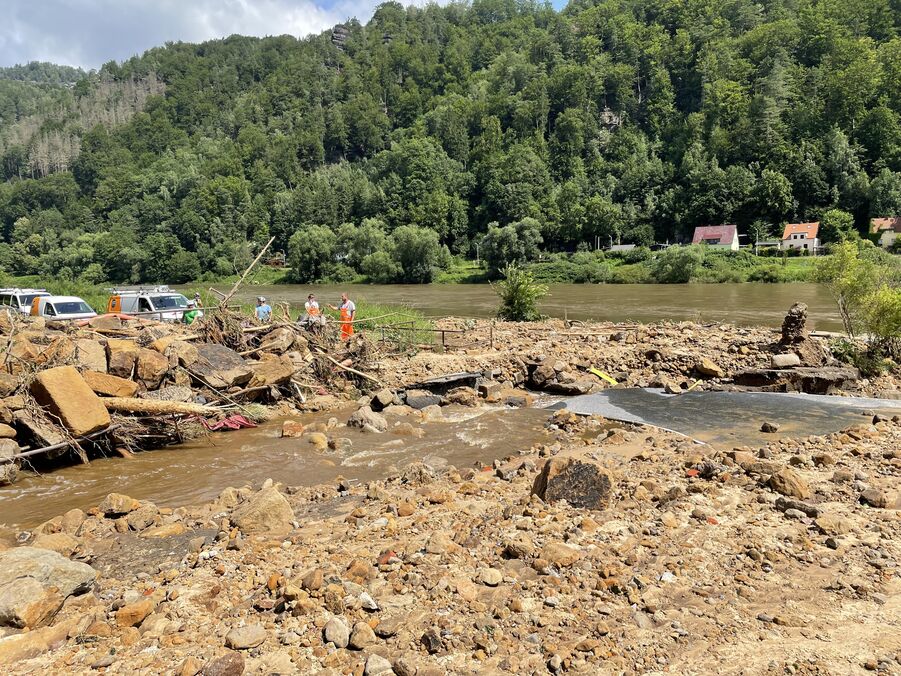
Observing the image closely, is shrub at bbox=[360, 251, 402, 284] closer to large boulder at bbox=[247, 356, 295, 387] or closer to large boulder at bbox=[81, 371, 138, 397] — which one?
large boulder at bbox=[247, 356, 295, 387]

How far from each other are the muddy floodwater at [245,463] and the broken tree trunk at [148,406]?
81 cm

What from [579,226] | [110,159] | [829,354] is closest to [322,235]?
[579,226]

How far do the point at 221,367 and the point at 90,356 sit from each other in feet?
8.42

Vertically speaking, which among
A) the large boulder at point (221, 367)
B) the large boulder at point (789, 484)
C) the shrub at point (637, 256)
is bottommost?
the large boulder at point (789, 484)

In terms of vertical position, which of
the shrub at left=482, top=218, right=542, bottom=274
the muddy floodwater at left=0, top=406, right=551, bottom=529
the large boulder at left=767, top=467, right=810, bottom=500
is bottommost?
the muddy floodwater at left=0, top=406, right=551, bottom=529

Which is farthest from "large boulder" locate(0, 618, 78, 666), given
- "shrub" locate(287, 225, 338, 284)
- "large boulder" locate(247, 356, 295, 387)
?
"shrub" locate(287, 225, 338, 284)

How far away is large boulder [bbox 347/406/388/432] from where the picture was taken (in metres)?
12.1

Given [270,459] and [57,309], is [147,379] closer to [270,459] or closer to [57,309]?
[270,459]

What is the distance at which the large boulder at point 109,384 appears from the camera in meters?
10.4

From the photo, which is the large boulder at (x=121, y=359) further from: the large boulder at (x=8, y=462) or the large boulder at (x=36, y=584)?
the large boulder at (x=36, y=584)

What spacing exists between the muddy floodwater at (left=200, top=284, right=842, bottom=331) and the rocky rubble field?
20.1 m

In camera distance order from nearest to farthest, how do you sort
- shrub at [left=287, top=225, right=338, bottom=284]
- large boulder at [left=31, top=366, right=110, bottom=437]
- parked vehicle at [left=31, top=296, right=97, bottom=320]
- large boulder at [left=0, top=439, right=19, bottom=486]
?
large boulder at [left=0, top=439, right=19, bottom=486], large boulder at [left=31, top=366, right=110, bottom=437], parked vehicle at [left=31, top=296, right=97, bottom=320], shrub at [left=287, top=225, right=338, bottom=284]

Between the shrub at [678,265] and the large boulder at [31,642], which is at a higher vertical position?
the shrub at [678,265]

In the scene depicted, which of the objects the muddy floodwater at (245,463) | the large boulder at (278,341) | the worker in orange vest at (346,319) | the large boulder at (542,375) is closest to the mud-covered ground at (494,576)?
the muddy floodwater at (245,463)
